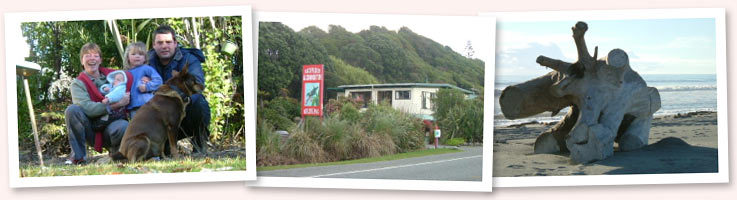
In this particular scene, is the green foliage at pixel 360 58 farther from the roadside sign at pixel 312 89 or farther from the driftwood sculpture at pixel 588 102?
the driftwood sculpture at pixel 588 102

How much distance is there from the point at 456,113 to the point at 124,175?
591 centimetres

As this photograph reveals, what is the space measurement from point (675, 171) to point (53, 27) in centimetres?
768

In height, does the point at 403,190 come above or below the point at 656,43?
below

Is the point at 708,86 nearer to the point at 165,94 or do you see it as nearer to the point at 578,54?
the point at 578,54

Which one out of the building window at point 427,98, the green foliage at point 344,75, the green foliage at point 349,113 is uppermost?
the green foliage at point 344,75

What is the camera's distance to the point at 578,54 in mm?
8953

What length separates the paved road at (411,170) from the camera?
328 inches

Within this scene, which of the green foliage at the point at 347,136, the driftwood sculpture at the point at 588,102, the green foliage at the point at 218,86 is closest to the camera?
the green foliage at the point at 218,86

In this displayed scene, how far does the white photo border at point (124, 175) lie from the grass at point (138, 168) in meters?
0.07

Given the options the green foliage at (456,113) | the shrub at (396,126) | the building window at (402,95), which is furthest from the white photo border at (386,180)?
the green foliage at (456,113)

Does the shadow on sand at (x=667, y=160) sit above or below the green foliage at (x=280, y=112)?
below

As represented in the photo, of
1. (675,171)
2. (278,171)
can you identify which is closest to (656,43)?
(675,171)

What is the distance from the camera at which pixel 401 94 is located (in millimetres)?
11055

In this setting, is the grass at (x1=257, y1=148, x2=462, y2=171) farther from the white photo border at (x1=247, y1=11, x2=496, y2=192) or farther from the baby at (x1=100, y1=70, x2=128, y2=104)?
the baby at (x1=100, y1=70, x2=128, y2=104)
